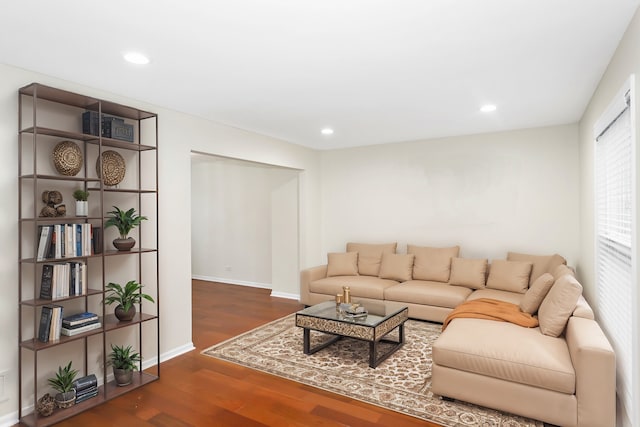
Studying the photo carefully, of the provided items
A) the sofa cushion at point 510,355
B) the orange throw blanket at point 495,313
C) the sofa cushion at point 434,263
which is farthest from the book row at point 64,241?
the sofa cushion at point 434,263

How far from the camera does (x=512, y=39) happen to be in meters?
2.40

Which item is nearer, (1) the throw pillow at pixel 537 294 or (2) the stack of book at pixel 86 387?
(2) the stack of book at pixel 86 387

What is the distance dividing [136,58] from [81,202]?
3.99ft

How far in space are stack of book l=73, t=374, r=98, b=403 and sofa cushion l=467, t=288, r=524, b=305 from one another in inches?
150

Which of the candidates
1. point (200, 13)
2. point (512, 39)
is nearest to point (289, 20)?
point (200, 13)

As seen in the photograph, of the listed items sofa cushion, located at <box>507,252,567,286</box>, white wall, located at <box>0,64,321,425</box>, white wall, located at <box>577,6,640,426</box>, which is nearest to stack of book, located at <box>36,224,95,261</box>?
white wall, located at <box>0,64,321,425</box>

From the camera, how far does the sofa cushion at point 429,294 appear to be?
4721 mm

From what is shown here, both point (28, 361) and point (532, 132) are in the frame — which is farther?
point (532, 132)

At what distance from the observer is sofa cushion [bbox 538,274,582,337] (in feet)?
9.80

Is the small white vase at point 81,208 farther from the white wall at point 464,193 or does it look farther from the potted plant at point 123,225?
the white wall at point 464,193

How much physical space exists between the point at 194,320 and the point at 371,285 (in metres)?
2.43

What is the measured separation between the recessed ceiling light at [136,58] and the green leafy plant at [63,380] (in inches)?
91.1

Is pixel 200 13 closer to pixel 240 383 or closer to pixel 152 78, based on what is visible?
pixel 152 78

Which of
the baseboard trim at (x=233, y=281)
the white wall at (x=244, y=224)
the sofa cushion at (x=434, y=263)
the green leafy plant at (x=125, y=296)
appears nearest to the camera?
the green leafy plant at (x=125, y=296)
